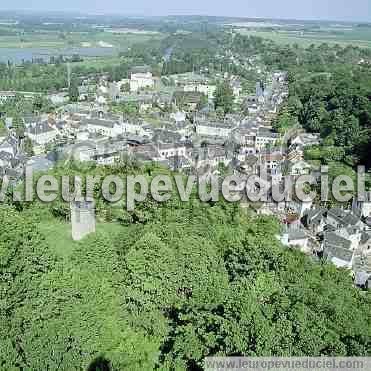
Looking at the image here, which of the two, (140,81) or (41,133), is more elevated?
(140,81)

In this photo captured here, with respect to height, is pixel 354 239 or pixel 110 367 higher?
pixel 110 367

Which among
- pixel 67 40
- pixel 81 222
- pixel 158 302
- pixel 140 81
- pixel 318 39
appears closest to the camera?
pixel 158 302

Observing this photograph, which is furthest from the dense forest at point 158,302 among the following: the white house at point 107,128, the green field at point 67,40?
the green field at point 67,40

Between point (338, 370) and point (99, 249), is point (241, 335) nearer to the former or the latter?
point (338, 370)

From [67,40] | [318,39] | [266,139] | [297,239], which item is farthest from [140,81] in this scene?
[318,39]

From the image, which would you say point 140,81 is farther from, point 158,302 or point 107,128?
point 158,302

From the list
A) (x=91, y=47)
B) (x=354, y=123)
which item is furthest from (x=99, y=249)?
(x=91, y=47)

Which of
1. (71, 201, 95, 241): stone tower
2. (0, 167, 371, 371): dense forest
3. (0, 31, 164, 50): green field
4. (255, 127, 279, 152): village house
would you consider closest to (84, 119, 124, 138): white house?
(255, 127, 279, 152): village house

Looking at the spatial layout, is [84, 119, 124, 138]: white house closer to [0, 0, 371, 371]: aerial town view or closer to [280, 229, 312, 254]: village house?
[0, 0, 371, 371]: aerial town view
